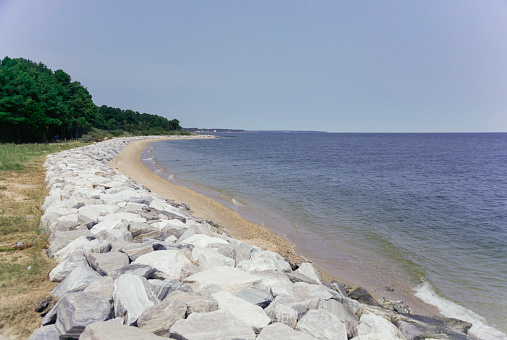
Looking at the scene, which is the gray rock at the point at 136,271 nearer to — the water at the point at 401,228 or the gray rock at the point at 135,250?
the gray rock at the point at 135,250

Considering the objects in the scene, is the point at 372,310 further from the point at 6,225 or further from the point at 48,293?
the point at 6,225

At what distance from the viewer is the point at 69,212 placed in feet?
24.2

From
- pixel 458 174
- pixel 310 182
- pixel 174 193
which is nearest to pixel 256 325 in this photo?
pixel 174 193

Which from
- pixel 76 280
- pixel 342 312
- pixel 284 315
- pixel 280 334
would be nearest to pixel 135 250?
pixel 76 280

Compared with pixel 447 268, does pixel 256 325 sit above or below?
above

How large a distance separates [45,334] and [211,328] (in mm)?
1723

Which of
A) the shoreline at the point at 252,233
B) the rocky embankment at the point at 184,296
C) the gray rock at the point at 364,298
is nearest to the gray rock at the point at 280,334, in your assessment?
the rocky embankment at the point at 184,296

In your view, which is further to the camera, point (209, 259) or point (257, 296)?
point (209, 259)

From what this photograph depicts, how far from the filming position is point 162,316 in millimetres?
3322

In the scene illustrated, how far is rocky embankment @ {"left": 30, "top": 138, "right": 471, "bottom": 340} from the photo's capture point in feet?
10.6

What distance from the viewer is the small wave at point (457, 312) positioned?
19.0 feet

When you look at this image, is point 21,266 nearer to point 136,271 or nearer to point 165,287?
point 136,271

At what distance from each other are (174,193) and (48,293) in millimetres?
13067

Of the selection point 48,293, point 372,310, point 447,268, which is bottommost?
point 447,268
